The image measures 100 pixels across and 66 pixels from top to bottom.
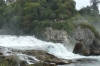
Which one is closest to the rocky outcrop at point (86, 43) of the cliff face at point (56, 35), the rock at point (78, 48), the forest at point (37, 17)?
the rock at point (78, 48)

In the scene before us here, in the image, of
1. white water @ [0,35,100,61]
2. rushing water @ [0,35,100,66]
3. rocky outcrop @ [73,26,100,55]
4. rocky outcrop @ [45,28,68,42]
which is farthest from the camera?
rocky outcrop @ [45,28,68,42]

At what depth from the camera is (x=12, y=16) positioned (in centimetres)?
5988

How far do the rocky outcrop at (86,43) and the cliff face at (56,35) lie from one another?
26.8ft

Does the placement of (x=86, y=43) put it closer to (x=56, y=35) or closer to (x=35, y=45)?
(x=35, y=45)

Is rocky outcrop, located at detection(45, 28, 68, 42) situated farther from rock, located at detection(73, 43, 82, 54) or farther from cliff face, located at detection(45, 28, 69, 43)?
rock, located at detection(73, 43, 82, 54)

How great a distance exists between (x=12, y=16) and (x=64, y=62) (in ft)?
114

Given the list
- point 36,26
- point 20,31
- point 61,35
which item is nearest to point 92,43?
point 61,35

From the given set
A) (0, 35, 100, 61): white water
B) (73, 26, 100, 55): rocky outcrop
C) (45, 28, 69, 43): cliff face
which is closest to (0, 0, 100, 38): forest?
(45, 28, 69, 43): cliff face

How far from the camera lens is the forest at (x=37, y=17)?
50.7 m

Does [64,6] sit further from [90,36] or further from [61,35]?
[90,36]

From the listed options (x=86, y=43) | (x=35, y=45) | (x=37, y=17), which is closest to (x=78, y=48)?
(x=86, y=43)

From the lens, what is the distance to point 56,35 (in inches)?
1868

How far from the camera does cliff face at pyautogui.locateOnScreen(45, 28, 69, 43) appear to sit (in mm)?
47000

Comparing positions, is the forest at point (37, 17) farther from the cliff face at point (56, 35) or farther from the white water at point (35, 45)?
the white water at point (35, 45)
